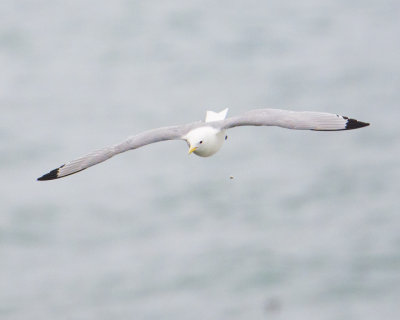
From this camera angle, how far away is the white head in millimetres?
16062

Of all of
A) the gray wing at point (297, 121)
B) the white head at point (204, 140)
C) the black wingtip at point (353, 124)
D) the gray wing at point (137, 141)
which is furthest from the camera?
the gray wing at point (137, 141)

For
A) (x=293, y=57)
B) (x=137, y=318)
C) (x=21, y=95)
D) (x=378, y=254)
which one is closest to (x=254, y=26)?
(x=293, y=57)

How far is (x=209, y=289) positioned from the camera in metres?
24.7

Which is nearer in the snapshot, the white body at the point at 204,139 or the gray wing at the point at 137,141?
the white body at the point at 204,139

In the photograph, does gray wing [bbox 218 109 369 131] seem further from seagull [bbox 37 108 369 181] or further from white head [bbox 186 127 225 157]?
white head [bbox 186 127 225 157]

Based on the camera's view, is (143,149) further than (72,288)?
Result: Yes

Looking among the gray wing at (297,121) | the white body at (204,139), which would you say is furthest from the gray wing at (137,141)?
the gray wing at (297,121)

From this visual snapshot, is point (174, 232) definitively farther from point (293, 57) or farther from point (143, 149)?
point (293, 57)

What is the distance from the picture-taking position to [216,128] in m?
16.2

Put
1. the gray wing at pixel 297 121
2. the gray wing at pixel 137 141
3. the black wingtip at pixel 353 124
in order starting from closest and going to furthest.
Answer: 1. the black wingtip at pixel 353 124
2. the gray wing at pixel 297 121
3. the gray wing at pixel 137 141

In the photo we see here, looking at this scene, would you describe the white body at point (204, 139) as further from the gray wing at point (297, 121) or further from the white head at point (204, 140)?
the gray wing at point (297, 121)

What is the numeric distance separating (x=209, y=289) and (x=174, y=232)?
1741 millimetres

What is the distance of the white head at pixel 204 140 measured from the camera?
1606cm

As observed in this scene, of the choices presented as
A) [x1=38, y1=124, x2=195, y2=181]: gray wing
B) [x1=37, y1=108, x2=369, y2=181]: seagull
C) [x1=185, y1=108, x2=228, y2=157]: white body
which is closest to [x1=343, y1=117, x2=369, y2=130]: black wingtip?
[x1=37, y1=108, x2=369, y2=181]: seagull
